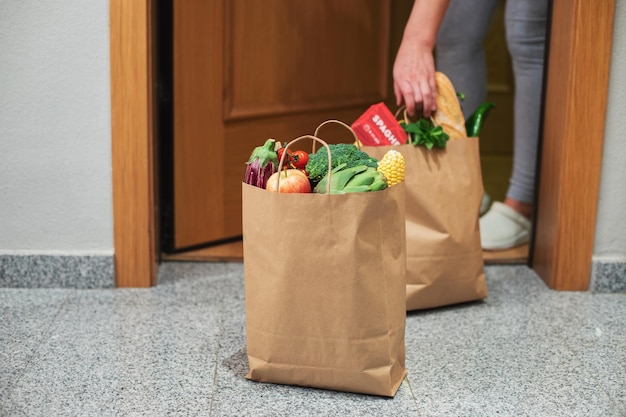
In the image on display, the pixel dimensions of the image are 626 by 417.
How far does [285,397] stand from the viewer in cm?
146

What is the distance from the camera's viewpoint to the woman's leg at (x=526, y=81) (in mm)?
2275

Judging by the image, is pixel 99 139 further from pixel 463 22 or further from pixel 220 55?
pixel 463 22

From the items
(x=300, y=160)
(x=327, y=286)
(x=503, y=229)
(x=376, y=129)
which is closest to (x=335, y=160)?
(x=300, y=160)

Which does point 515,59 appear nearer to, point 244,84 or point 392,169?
point 244,84

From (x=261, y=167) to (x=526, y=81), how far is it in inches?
45.3

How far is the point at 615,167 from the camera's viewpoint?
2.01 meters

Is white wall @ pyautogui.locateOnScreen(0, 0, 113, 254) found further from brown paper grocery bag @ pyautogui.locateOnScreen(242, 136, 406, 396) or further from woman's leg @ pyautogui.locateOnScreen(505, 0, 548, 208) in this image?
woman's leg @ pyautogui.locateOnScreen(505, 0, 548, 208)

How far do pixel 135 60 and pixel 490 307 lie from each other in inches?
37.1

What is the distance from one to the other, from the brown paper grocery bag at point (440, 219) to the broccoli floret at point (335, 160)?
0.26m

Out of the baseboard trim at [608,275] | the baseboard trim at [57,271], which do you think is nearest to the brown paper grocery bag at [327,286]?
the baseboard trim at [57,271]

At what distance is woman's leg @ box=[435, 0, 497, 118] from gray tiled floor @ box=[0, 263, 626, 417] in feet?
1.90

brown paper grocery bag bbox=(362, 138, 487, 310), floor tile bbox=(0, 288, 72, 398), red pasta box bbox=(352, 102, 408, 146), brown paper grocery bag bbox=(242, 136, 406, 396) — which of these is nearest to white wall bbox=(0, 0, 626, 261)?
floor tile bbox=(0, 288, 72, 398)

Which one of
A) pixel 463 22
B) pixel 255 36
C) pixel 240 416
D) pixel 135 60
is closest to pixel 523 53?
pixel 463 22

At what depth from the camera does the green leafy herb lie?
1.76 meters
